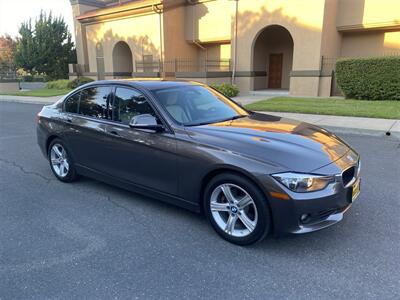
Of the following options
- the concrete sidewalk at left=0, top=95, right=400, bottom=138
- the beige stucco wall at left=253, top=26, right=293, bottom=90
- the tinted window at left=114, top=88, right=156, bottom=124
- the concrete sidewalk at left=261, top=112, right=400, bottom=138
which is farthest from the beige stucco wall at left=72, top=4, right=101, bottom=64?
the tinted window at left=114, top=88, right=156, bottom=124

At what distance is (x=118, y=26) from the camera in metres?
24.0

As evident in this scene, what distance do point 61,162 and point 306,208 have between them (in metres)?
3.80

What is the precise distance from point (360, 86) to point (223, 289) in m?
14.1

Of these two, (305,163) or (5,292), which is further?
(305,163)

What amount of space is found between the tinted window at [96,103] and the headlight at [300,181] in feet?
7.93

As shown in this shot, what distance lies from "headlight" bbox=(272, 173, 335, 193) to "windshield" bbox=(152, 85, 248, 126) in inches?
49.9

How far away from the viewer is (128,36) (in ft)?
77.1

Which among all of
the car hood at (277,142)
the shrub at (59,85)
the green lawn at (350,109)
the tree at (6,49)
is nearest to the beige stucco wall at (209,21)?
the green lawn at (350,109)

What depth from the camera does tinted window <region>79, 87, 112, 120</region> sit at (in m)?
4.41

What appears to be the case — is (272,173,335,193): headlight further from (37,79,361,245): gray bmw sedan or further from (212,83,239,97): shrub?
(212,83,239,97): shrub

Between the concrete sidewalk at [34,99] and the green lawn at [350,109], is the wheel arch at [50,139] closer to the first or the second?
the green lawn at [350,109]

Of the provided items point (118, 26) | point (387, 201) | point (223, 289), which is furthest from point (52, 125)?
point (118, 26)

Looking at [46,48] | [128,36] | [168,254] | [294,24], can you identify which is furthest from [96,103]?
[46,48]

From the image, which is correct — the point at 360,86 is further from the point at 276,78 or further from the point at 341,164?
the point at 341,164
